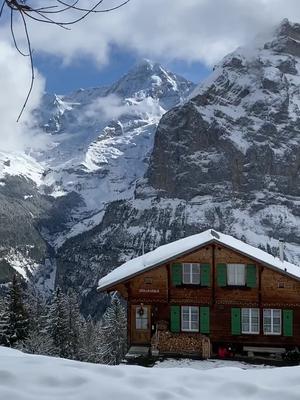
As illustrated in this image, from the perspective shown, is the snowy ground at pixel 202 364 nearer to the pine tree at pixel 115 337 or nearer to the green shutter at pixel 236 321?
the green shutter at pixel 236 321

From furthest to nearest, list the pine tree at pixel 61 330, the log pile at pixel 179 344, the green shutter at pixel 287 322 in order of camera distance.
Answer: the pine tree at pixel 61 330 < the green shutter at pixel 287 322 < the log pile at pixel 179 344

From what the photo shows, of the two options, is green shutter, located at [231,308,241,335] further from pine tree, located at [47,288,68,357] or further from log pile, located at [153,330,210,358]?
pine tree, located at [47,288,68,357]

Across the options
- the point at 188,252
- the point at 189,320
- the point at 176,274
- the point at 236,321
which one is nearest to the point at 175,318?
the point at 189,320

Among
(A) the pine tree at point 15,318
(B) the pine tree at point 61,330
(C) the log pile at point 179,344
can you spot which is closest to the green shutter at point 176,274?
(C) the log pile at point 179,344

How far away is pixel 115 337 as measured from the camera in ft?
189

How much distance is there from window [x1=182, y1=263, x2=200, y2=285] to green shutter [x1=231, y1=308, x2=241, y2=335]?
2135mm

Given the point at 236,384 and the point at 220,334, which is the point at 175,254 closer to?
the point at 220,334

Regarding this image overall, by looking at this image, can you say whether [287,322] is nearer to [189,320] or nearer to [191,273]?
[189,320]

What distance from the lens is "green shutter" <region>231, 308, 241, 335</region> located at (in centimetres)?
2725

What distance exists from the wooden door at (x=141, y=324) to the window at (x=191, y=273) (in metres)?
2.21

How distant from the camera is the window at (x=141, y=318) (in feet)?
90.6

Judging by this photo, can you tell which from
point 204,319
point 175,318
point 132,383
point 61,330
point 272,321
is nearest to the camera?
point 132,383

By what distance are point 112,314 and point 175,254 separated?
3534 cm

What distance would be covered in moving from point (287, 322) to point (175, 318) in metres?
5.10
